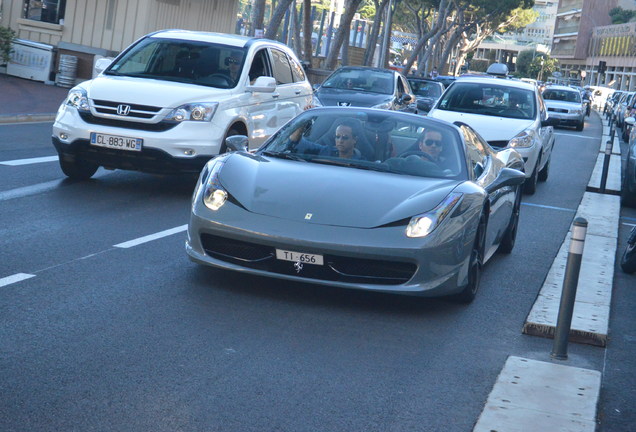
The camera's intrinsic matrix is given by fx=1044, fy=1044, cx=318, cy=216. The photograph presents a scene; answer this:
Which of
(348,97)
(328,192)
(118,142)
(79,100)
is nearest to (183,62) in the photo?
(79,100)

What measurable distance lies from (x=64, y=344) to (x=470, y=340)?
99.3 inches

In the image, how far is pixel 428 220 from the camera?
6852mm

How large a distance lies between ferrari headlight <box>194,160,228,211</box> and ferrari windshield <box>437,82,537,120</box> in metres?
9.35

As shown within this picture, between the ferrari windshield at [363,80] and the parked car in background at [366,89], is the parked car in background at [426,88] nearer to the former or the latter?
the parked car in background at [366,89]

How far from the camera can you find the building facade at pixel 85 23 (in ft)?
94.6

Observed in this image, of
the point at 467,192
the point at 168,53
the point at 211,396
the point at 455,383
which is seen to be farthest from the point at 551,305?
the point at 168,53

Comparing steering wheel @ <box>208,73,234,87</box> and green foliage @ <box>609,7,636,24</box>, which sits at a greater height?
green foliage @ <box>609,7,636,24</box>

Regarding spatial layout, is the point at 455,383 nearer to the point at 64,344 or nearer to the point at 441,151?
the point at 64,344

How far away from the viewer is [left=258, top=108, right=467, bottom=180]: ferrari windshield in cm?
786

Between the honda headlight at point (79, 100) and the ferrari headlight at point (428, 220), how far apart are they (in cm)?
551

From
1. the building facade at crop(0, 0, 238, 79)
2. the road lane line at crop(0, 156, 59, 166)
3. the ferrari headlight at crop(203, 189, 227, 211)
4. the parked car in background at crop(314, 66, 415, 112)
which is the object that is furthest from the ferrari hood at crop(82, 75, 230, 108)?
the building facade at crop(0, 0, 238, 79)

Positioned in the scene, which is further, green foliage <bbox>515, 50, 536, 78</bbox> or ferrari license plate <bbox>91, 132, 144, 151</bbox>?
green foliage <bbox>515, 50, 536, 78</bbox>

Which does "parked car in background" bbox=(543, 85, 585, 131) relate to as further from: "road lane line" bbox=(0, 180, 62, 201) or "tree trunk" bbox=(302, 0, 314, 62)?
"road lane line" bbox=(0, 180, 62, 201)

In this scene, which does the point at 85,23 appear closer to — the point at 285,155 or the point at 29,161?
the point at 29,161
